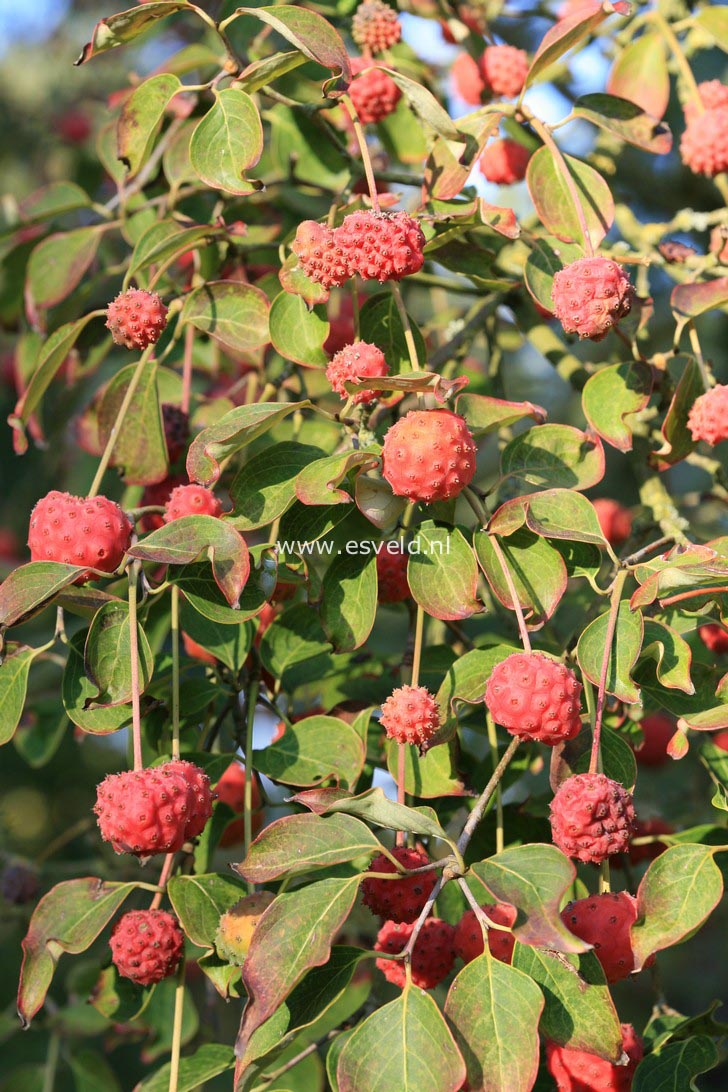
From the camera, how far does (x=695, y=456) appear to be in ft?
4.67

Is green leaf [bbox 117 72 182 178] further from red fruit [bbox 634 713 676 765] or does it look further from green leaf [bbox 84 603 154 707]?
red fruit [bbox 634 713 676 765]

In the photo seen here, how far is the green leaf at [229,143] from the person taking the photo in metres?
1.11

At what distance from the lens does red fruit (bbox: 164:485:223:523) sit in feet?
3.55

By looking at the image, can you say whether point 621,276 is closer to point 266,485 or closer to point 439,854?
point 266,485

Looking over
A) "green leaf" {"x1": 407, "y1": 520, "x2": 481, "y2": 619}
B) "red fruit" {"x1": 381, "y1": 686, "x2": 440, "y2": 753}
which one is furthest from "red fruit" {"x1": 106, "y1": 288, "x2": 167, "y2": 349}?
"red fruit" {"x1": 381, "y1": 686, "x2": 440, "y2": 753}

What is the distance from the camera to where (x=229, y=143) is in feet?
3.68

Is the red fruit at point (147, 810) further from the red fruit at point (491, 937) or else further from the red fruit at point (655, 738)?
the red fruit at point (655, 738)

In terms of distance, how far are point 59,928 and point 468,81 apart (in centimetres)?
124

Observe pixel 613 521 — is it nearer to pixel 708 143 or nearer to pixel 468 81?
pixel 708 143

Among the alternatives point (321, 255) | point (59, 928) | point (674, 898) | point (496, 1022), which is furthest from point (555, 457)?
point (59, 928)

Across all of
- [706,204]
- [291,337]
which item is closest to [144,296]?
[291,337]

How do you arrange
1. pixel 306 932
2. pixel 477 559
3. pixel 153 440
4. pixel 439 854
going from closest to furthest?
pixel 306 932
pixel 477 559
pixel 153 440
pixel 439 854

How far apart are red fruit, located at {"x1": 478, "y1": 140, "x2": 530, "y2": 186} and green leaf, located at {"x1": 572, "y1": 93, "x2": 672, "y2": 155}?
0.95 ft

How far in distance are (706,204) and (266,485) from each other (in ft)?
5.16
